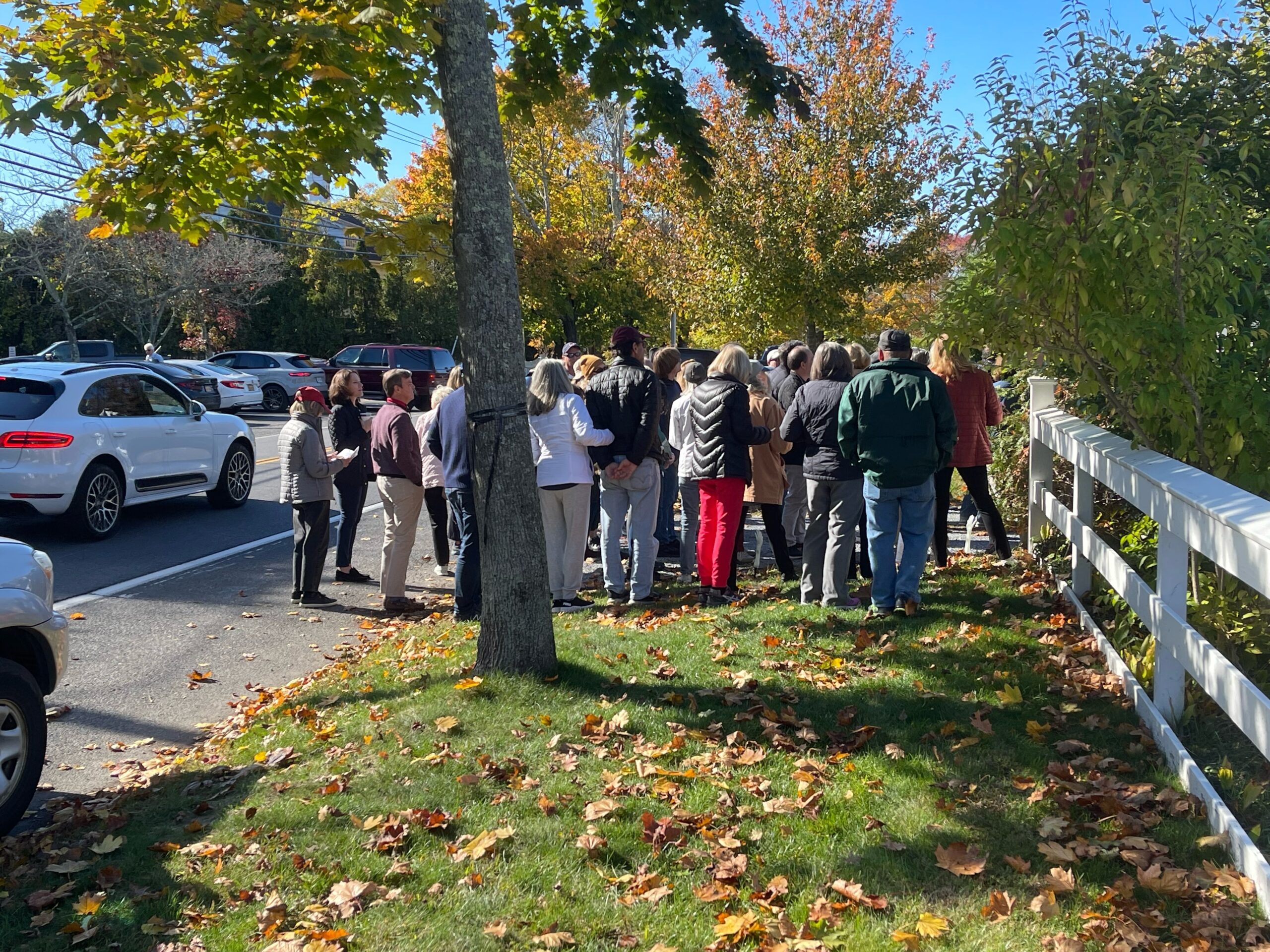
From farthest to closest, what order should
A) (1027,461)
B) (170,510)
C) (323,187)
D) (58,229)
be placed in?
(58,229) < (170,510) < (1027,461) < (323,187)

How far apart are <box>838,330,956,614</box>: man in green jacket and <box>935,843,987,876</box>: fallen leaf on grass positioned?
3435mm

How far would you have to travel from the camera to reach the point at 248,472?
14773 millimetres

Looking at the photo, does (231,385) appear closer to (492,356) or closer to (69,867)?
(492,356)

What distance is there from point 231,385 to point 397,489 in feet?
78.5

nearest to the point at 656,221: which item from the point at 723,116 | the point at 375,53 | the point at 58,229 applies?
the point at 723,116

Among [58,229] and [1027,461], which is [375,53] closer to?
[1027,461]

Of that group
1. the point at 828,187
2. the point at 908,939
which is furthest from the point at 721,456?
the point at 828,187

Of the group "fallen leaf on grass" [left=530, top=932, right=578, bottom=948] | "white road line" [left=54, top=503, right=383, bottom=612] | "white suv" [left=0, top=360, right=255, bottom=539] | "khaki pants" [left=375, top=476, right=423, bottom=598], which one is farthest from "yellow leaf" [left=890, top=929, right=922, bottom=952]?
"white suv" [left=0, top=360, right=255, bottom=539]

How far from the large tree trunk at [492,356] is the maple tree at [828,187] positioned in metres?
15.2

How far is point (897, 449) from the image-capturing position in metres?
7.27

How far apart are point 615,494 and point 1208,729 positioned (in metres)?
4.86

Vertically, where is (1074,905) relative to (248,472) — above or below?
below

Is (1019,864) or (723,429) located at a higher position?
(723,429)

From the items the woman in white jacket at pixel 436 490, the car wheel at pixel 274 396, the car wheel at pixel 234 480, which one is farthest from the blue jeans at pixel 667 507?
the car wheel at pixel 274 396
